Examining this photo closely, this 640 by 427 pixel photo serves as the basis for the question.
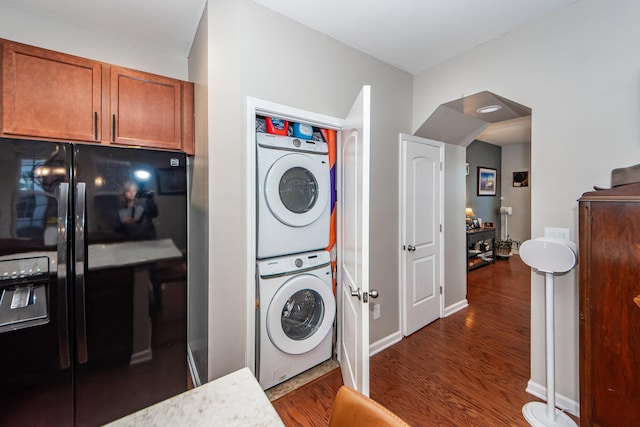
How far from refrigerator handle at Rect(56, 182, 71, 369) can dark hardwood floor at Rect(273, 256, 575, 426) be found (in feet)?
4.26

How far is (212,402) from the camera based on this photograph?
32.2 inches

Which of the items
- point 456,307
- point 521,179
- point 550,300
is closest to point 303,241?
point 550,300

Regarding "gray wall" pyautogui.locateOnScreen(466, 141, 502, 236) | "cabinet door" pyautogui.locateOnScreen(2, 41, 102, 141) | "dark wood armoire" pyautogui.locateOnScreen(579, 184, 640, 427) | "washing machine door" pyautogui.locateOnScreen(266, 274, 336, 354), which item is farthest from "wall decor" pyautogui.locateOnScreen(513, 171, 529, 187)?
"cabinet door" pyautogui.locateOnScreen(2, 41, 102, 141)

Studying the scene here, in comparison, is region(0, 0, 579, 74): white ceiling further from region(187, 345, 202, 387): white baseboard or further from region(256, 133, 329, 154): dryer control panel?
region(187, 345, 202, 387): white baseboard

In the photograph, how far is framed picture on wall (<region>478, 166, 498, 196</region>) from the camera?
5.54 metres

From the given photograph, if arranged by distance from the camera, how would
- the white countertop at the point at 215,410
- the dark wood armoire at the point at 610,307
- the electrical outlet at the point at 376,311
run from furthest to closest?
the electrical outlet at the point at 376,311 → the dark wood armoire at the point at 610,307 → the white countertop at the point at 215,410

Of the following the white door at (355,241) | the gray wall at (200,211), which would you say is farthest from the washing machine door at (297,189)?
the gray wall at (200,211)

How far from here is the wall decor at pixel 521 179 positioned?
18.6 ft

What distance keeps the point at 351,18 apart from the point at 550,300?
223 centimetres

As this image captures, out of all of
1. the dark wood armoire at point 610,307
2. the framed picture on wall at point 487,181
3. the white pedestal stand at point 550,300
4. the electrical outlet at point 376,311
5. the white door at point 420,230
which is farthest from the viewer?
the framed picture on wall at point 487,181

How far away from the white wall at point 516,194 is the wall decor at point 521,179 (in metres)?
0.07

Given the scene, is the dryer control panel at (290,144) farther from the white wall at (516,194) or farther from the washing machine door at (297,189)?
the white wall at (516,194)

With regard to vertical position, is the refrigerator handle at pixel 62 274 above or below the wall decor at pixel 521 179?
below

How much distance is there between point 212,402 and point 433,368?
75.8 inches
